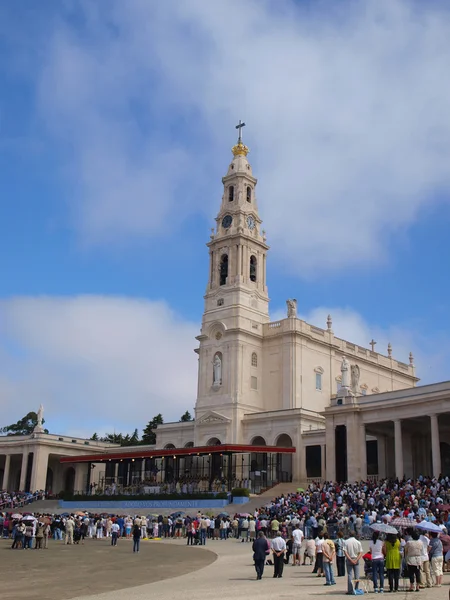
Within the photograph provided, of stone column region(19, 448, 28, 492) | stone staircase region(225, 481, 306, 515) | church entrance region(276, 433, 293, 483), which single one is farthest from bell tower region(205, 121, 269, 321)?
stone column region(19, 448, 28, 492)

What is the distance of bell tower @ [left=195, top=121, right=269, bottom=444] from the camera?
7181cm

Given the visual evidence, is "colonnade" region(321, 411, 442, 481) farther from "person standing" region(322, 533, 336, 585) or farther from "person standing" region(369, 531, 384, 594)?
"person standing" region(369, 531, 384, 594)

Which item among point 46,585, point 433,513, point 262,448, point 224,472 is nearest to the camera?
point 46,585

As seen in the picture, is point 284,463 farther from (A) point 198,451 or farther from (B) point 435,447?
(B) point 435,447

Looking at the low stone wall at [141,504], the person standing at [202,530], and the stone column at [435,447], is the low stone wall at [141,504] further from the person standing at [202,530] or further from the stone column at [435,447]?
the stone column at [435,447]

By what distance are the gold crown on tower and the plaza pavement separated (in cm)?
6034

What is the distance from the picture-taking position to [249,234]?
7800 cm

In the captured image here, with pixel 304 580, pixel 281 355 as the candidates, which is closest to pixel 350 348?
pixel 281 355

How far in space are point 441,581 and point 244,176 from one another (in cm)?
6271

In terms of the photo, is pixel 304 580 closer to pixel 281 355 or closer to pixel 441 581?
pixel 441 581

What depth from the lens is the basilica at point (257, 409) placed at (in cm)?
5481

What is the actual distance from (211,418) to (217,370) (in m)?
4.75

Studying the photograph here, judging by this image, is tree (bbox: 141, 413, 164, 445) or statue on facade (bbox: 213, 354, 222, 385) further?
tree (bbox: 141, 413, 164, 445)

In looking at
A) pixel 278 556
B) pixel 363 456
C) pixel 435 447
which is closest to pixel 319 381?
pixel 363 456
